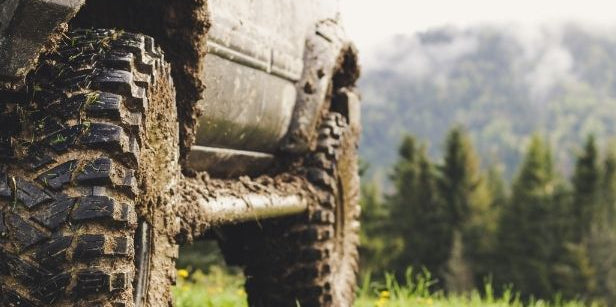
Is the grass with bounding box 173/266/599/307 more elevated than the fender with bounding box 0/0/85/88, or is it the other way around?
the fender with bounding box 0/0/85/88

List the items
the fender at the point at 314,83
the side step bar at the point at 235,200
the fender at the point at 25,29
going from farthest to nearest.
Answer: the fender at the point at 314,83 < the side step bar at the point at 235,200 < the fender at the point at 25,29

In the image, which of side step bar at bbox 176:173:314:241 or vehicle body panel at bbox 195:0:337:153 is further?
vehicle body panel at bbox 195:0:337:153

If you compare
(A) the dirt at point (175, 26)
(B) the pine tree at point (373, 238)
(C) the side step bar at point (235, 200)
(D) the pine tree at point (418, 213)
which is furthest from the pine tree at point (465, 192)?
(A) the dirt at point (175, 26)

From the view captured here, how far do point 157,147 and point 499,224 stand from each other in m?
44.9

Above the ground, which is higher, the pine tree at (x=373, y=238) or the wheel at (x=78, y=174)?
the wheel at (x=78, y=174)

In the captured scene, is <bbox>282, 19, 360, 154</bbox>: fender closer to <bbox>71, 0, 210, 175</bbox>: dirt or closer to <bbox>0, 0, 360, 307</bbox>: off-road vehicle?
<bbox>0, 0, 360, 307</bbox>: off-road vehicle

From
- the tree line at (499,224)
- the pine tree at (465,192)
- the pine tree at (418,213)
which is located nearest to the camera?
the tree line at (499,224)

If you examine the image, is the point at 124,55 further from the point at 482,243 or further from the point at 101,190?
the point at 482,243

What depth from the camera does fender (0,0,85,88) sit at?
5.68 feet

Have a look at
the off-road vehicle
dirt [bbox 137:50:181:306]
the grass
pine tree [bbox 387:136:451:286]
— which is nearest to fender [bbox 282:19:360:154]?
the off-road vehicle

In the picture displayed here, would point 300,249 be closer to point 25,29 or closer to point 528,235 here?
point 25,29

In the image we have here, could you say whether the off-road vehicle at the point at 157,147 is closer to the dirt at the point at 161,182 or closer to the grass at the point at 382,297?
the dirt at the point at 161,182

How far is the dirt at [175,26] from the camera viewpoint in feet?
7.82

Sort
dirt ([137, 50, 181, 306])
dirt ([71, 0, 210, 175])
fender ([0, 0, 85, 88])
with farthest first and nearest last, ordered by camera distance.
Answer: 1. dirt ([71, 0, 210, 175])
2. dirt ([137, 50, 181, 306])
3. fender ([0, 0, 85, 88])
